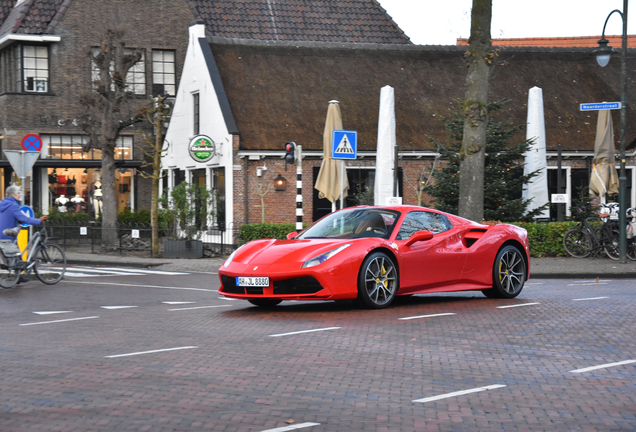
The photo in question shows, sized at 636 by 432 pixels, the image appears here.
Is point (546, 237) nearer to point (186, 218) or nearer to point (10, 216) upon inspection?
point (186, 218)

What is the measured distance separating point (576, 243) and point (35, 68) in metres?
23.2

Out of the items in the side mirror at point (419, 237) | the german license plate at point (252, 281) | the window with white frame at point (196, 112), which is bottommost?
the german license plate at point (252, 281)

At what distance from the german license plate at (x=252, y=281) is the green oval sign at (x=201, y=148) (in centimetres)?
1690

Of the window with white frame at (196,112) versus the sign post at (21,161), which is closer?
the sign post at (21,161)

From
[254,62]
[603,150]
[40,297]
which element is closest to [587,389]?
[40,297]

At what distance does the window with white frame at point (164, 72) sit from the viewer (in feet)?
122

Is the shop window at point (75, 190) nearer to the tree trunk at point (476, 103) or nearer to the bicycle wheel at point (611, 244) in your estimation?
the tree trunk at point (476, 103)

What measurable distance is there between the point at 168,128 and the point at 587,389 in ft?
95.7

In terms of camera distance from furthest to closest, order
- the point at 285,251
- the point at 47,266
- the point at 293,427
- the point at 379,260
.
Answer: the point at 47,266 < the point at 379,260 < the point at 285,251 < the point at 293,427

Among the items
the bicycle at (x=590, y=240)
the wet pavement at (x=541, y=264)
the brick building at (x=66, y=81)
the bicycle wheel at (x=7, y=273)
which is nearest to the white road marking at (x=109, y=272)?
the wet pavement at (x=541, y=264)

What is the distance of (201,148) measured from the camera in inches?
1087

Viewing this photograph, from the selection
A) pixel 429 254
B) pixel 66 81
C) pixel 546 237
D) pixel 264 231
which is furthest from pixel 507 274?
pixel 66 81

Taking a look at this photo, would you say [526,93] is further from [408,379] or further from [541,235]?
[408,379]

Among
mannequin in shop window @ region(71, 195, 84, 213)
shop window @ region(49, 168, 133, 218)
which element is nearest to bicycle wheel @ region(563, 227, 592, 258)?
shop window @ region(49, 168, 133, 218)
